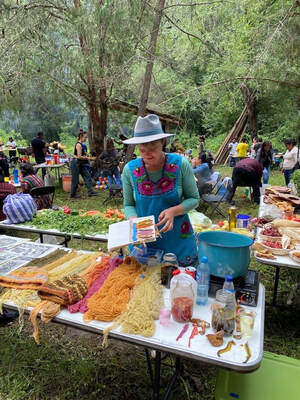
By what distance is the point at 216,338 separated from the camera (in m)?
1.50

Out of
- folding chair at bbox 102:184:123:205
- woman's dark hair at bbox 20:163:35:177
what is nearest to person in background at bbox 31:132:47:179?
folding chair at bbox 102:184:123:205

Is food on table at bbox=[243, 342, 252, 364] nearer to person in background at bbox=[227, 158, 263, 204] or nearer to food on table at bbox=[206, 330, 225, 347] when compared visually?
food on table at bbox=[206, 330, 225, 347]

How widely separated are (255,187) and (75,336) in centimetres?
557

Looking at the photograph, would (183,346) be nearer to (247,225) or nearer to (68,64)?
(247,225)

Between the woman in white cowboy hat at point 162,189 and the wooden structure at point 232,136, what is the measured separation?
14.1 metres

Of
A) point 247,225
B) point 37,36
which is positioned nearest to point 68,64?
point 37,36

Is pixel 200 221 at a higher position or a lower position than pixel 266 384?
higher

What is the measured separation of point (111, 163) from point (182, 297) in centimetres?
695

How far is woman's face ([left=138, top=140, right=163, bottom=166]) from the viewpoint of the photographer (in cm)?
202

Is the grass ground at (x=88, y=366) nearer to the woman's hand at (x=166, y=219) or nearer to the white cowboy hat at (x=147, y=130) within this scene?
the woman's hand at (x=166, y=219)

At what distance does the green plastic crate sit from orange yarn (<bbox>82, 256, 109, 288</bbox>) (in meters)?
1.02

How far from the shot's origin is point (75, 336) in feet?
10.00

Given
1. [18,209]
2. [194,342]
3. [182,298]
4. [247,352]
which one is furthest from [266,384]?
[18,209]

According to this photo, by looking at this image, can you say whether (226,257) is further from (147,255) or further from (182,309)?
(147,255)
